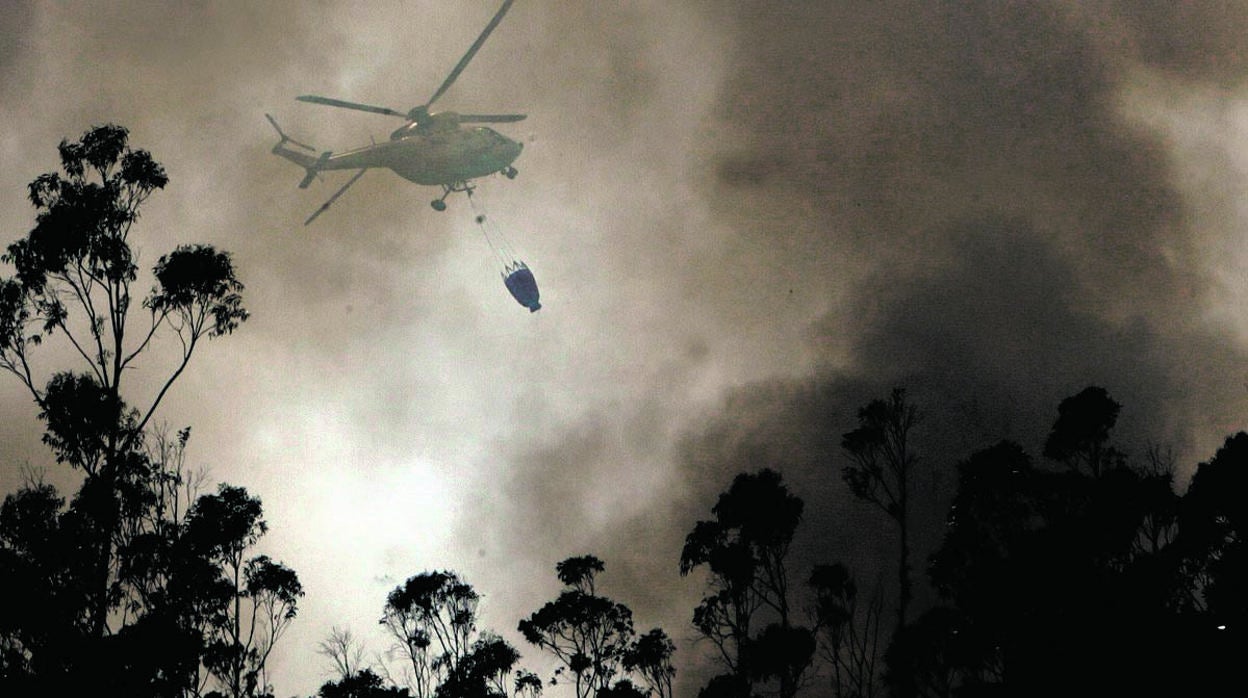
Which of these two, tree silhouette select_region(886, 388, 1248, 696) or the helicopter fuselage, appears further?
the helicopter fuselage

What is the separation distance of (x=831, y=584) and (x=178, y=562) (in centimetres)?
2842

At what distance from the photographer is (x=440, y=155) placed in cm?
5494

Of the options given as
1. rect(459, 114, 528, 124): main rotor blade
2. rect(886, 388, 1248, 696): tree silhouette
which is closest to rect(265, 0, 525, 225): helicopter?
rect(459, 114, 528, 124): main rotor blade

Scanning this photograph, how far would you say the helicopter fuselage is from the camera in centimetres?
5509

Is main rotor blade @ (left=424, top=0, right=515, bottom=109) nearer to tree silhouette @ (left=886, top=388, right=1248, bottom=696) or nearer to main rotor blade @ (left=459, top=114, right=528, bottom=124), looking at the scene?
main rotor blade @ (left=459, top=114, right=528, bottom=124)

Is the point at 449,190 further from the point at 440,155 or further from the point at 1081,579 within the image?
the point at 1081,579

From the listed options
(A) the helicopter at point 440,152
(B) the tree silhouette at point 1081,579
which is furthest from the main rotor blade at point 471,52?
(B) the tree silhouette at point 1081,579

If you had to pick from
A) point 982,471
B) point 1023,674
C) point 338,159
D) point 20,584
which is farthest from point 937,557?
point 338,159

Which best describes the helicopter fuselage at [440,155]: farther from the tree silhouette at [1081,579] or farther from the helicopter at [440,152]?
the tree silhouette at [1081,579]

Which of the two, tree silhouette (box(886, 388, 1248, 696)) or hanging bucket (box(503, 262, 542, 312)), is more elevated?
hanging bucket (box(503, 262, 542, 312))

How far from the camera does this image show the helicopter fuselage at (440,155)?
55094mm

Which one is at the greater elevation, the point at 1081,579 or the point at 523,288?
the point at 523,288

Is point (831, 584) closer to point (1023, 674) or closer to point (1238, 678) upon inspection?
point (1023, 674)

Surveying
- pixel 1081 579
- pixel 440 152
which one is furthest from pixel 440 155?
pixel 1081 579
